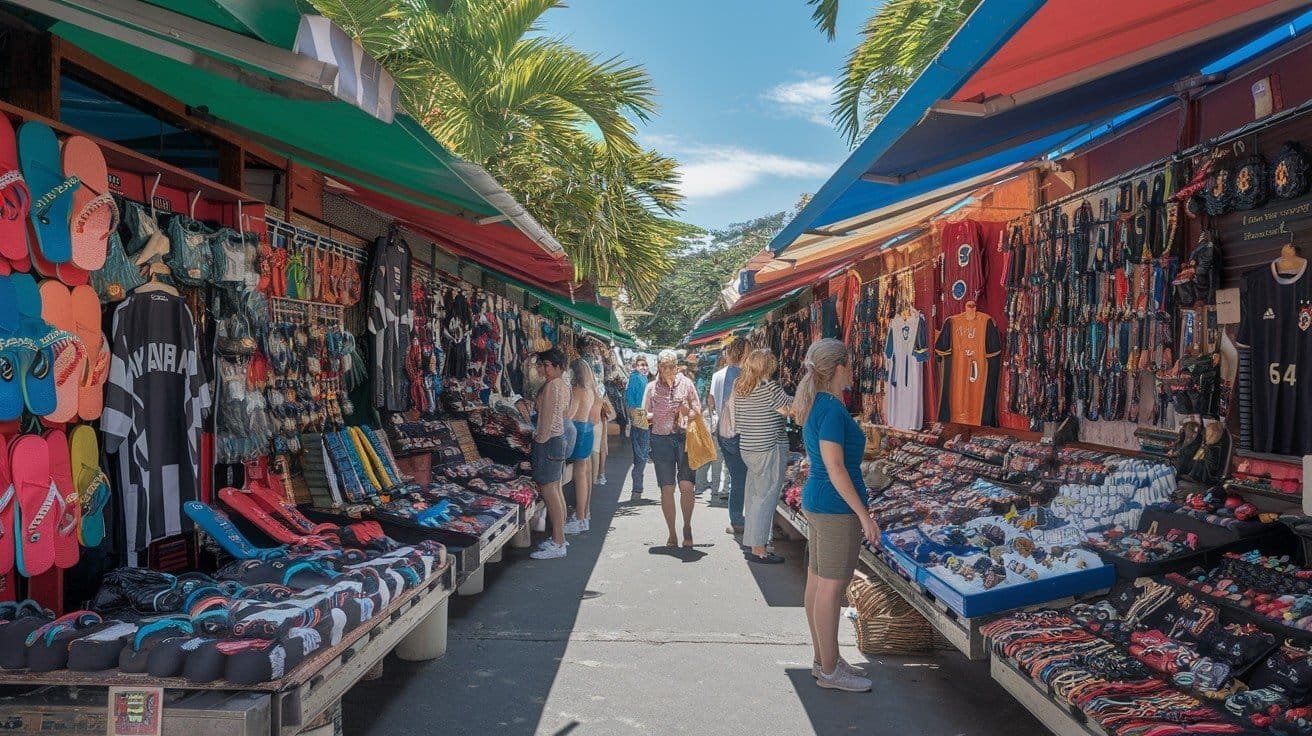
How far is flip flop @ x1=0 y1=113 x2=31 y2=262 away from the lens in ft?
9.95

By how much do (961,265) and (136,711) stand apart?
5.76 meters

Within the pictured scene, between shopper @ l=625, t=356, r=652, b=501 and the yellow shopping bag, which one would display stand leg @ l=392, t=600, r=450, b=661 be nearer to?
the yellow shopping bag

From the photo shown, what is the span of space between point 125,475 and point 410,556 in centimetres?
130

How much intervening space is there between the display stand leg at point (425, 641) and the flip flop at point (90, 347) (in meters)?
1.97

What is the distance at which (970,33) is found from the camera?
9.17 feet

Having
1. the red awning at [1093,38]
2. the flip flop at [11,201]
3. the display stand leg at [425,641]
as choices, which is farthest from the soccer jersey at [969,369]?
the flip flop at [11,201]

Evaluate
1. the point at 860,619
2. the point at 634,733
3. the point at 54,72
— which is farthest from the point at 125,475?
the point at 860,619

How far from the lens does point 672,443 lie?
27.8 ft

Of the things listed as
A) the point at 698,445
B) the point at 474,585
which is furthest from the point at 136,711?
the point at 698,445

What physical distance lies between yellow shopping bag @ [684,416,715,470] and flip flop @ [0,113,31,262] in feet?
19.0

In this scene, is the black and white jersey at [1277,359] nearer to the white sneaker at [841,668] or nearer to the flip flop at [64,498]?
the white sneaker at [841,668]

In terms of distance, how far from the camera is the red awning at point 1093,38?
3.21 m

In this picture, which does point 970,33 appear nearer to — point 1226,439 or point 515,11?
point 1226,439

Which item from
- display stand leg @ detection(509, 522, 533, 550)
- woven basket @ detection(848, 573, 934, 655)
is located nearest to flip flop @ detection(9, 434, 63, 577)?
woven basket @ detection(848, 573, 934, 655)
